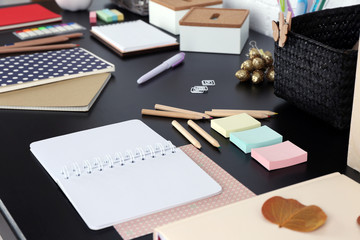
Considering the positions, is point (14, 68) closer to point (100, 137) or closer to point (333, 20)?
point (100, 137)

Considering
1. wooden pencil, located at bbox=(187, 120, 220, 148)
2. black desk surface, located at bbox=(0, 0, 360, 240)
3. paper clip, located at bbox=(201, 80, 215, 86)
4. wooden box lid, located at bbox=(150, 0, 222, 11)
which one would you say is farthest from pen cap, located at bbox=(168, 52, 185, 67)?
wooden pencil, located at bbox=(187, 120, 220, 148)

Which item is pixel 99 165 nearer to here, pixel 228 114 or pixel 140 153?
pixel 140 153

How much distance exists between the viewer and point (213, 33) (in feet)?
4.60

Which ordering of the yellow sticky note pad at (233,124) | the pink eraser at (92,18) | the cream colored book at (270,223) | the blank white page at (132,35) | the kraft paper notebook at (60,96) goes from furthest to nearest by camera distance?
the pink eraser at (92,18)
the blank white page at (132,35)
the kraft paper notebook at (60,96)
the yellow sticky note pad at (233,124)
the cream colored book at (270,223)

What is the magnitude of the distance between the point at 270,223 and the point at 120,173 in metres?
0.28

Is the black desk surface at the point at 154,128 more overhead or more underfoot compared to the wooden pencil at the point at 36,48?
more underfoot

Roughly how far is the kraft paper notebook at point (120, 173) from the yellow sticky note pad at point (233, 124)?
0.36 ft

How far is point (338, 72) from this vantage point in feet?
3.04

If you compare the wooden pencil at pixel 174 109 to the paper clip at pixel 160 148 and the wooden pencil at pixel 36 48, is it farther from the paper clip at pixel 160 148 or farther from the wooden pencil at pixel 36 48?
the wooden pencil at pixel 36 48

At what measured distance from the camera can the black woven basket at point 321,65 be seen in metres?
0.93

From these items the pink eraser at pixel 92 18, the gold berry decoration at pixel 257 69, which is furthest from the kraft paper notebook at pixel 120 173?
the pink eraser at pixel 92 18

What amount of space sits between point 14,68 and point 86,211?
659 mm

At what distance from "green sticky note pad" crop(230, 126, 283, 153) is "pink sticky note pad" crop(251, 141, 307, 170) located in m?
0.02

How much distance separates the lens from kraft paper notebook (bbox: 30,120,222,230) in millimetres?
765
